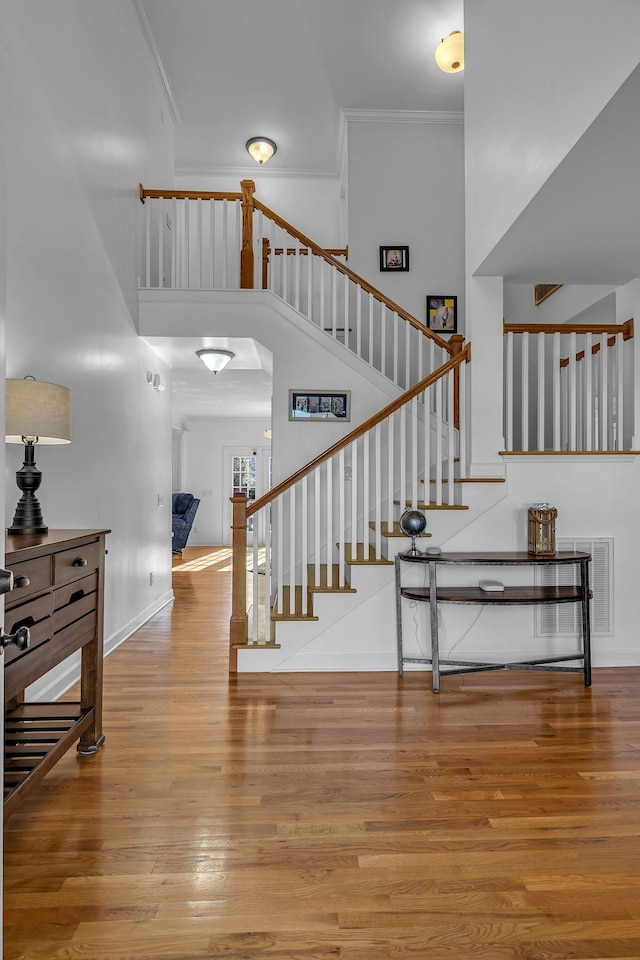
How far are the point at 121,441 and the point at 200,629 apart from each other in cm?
171

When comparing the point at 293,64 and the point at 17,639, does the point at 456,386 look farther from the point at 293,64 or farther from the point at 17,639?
the point at 293,64

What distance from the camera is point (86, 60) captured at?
368cm

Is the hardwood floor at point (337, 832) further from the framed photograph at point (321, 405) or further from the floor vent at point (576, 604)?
the framed photograph at point (321, 405)

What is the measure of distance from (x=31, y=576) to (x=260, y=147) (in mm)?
6507

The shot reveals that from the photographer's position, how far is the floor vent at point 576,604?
376 cm

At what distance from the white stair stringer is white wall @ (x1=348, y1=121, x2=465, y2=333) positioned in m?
3.69

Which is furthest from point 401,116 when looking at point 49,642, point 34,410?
point 49,642

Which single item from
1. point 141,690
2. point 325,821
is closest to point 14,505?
point 141,690

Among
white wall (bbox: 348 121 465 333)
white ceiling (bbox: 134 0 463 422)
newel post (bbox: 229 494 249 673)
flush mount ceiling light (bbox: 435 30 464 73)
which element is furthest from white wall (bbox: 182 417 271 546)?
newel post (bbox: 229 494 249 673)

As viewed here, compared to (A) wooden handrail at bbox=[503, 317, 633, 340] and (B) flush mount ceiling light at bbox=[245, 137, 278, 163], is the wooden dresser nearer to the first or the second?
(A) wooden handrail at bbox=[503, 317, 633, 340]

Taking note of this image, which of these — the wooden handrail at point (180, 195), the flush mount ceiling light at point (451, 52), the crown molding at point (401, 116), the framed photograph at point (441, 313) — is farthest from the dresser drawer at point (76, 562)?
the crown molding at point (401, 116)

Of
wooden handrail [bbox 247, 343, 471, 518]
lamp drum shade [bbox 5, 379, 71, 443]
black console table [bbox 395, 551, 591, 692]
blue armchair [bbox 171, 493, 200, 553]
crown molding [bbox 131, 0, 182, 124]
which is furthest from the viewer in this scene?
blue armchair [bbox 171, 493, 200, 553]

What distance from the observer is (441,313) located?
6262 millimetres

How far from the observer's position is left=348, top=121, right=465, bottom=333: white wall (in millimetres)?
6309
